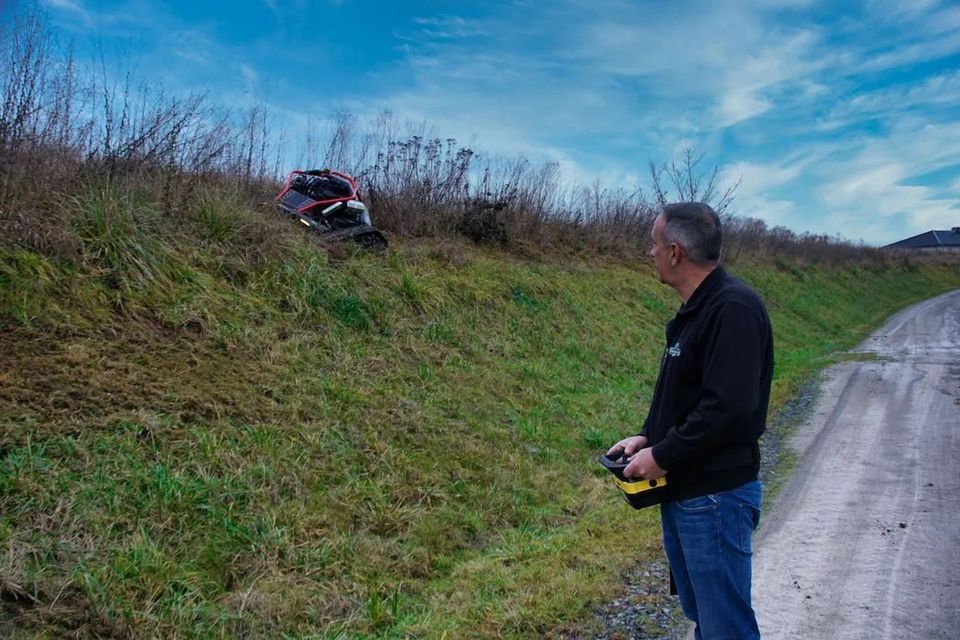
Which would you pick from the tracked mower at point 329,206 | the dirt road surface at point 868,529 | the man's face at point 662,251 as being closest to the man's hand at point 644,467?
the man's face at point 662,251

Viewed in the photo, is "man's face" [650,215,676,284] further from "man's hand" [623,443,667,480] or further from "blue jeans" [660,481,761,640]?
"blue jeans" [660,481,761,640]

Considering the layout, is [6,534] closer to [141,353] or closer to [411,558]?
[141,353]

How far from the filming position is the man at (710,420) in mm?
2152

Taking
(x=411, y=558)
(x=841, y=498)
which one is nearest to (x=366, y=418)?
(x=411, y=558)

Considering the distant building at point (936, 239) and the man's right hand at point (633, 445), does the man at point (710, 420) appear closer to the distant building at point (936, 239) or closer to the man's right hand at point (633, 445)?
the man's right hand at point (633, 445)

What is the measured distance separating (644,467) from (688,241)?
849 millimetres

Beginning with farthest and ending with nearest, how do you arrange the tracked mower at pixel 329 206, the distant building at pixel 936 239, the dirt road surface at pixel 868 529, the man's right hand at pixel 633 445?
the distant building at pixel 936 239, the tracked mower at pixel 329 206, the dirt road surface at pixel 868 529, the man's right hand at pixel 633 445

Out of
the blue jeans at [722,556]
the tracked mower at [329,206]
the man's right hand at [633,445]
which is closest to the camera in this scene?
the blue jeans at [722,556]

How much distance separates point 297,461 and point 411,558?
3.79 feet

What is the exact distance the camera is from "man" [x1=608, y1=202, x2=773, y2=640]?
215cm

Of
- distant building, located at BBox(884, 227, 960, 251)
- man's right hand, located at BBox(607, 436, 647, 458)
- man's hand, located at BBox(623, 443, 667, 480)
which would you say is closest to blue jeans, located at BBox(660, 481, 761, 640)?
man's hand, located at BBox(623, 443, 667, 480)

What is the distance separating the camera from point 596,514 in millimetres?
5387

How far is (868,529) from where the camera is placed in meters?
4.90

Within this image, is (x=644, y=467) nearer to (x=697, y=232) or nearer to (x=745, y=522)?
(x=745, y=522)
